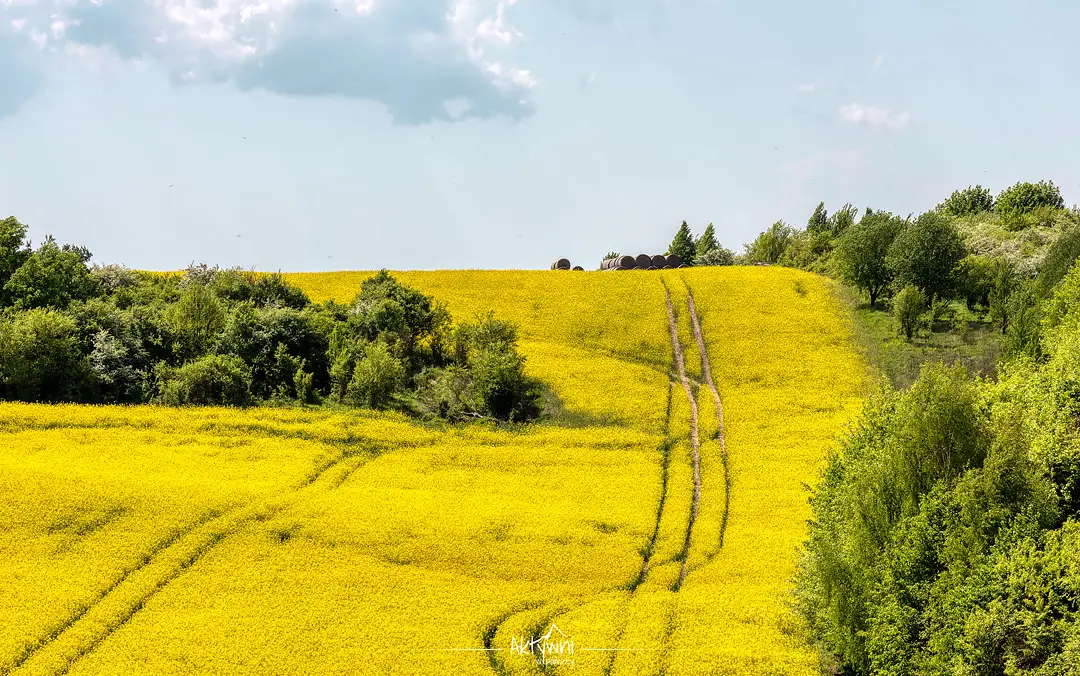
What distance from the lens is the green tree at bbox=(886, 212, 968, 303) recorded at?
85188 millimetres

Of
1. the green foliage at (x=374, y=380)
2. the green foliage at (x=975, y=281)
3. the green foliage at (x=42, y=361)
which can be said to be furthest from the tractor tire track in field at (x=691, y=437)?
the green foliage at (x=42, y=361)

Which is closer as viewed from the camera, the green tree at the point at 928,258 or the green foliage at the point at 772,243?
the green tree at the point at 928,258

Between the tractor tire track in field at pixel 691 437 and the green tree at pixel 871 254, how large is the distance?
20.5 meters

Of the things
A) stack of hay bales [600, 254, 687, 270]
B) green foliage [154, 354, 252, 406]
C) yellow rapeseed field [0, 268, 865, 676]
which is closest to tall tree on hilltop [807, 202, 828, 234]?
stack of hay bales [600, 254, 687, 270]

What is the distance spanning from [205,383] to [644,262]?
2699 inches

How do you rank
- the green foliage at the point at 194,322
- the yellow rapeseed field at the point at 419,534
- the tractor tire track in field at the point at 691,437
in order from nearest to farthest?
the yellow rapeseed field at the point at 419,534, the tractor tire track in field at the point at 691,437, the green foliage at the point at 194,322

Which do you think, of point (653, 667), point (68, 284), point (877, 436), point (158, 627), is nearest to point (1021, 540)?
point (877, 436)

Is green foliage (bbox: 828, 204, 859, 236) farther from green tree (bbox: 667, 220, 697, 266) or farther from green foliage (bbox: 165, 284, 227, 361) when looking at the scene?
green foliage (bbox: 165, 284, 227, 361)

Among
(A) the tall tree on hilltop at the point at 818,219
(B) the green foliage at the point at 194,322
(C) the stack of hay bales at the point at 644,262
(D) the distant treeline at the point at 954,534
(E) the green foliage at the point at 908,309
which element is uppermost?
(A) the tall tree on hilltop at the point at 818,219

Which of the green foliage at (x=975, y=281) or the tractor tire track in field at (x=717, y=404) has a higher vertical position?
the green foliage at (x=975, y=281)

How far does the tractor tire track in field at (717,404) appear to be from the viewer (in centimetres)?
5106

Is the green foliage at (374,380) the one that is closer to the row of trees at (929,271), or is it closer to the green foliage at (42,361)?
the green foliage at (42,361)

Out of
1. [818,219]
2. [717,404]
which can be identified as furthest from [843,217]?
[717,404]

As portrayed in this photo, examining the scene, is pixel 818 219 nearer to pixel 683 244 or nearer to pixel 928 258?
pixel 683 244
